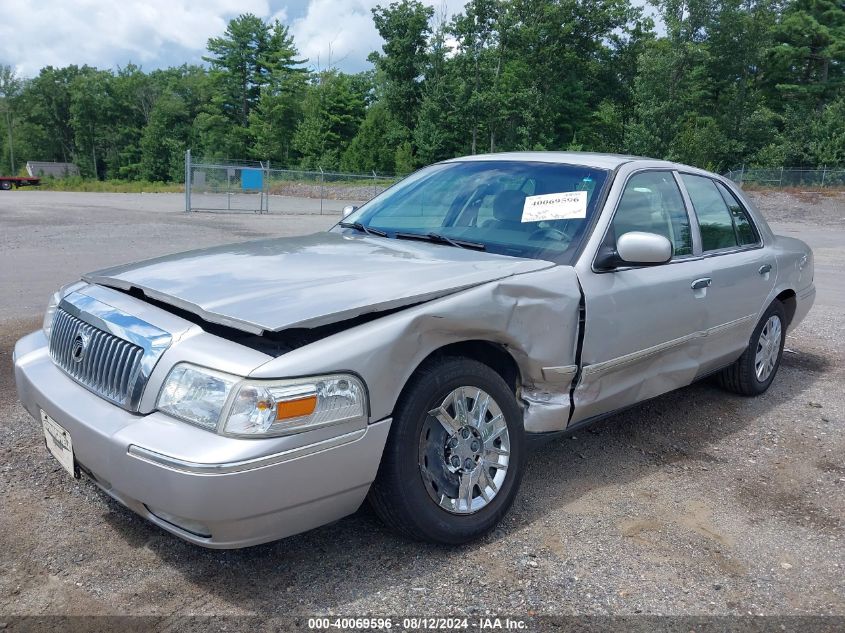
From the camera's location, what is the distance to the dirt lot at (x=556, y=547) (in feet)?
8.56

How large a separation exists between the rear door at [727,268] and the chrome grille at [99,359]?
128 inches

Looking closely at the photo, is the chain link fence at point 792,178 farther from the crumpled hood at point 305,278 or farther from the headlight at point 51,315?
the headlight at point 51,315

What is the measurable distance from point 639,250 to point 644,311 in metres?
0.41

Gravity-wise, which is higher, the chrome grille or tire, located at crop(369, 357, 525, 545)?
the chrome grille

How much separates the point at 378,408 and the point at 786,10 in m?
60.6

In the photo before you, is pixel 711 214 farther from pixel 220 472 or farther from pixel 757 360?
pixel 220 472

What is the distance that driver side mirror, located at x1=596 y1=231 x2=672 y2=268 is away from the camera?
3416mm

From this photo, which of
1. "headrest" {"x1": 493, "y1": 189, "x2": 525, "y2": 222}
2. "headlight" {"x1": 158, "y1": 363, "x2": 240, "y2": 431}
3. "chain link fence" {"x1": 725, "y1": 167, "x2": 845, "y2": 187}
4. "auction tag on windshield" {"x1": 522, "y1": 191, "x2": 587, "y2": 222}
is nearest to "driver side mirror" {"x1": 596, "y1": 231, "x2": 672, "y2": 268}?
"auction tag on windshield" {"x1": 522, "y1": 191, "x2": 587, "y2": 222}

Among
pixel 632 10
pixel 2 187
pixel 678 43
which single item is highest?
pixel 632 10

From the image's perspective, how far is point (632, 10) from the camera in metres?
49.6

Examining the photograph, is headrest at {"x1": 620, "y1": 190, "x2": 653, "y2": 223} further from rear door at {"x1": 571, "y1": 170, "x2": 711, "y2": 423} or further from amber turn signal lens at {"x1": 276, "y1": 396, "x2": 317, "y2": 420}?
amber turn signal lens at {"x1": 276, "y1": 396, "x2": 317, "y2": 420}

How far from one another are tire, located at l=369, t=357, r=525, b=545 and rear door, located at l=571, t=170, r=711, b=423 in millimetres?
573

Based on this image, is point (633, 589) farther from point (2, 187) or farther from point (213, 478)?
point (2, 187)

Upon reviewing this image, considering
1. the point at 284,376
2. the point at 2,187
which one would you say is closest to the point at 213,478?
the point at 284,376
